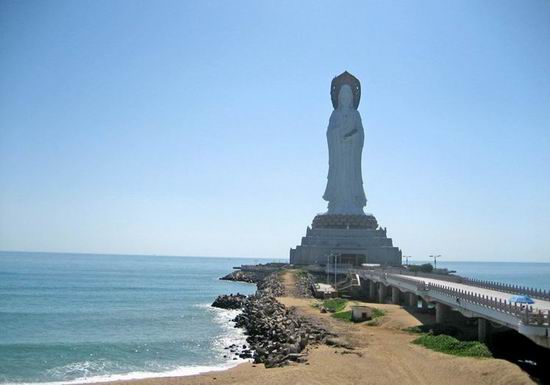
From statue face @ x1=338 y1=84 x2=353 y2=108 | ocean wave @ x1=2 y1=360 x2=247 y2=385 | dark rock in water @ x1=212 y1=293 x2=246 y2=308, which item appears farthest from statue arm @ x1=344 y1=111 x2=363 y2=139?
ocean wave @ x1=2 y1=360 x2=247 y2=385

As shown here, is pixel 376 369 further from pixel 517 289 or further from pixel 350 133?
pixel 350 133

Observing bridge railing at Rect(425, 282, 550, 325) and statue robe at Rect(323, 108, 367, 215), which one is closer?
bridge railing at Rect(425, 282, 550, 325)

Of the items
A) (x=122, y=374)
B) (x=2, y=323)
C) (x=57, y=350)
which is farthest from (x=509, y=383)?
(x=2, y=323)

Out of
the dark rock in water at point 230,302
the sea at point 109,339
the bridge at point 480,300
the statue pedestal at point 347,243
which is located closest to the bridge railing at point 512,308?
the bridge at point 480,300

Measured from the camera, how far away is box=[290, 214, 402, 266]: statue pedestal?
6669 cm

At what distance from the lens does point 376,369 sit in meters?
20.8

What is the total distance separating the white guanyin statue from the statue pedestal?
175 centimetres

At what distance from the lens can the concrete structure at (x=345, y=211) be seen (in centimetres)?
6700

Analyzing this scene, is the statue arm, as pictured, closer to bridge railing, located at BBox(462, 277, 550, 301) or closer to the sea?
the sea

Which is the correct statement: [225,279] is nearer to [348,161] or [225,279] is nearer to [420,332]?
[348,161]

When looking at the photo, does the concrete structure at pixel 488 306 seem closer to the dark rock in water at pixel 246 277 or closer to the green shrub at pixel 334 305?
the green shrub at pixel 334 305

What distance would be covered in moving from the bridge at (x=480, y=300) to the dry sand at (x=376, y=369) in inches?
58.2

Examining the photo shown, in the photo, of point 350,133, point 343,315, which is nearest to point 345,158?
point 350,133

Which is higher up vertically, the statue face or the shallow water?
the statue face
